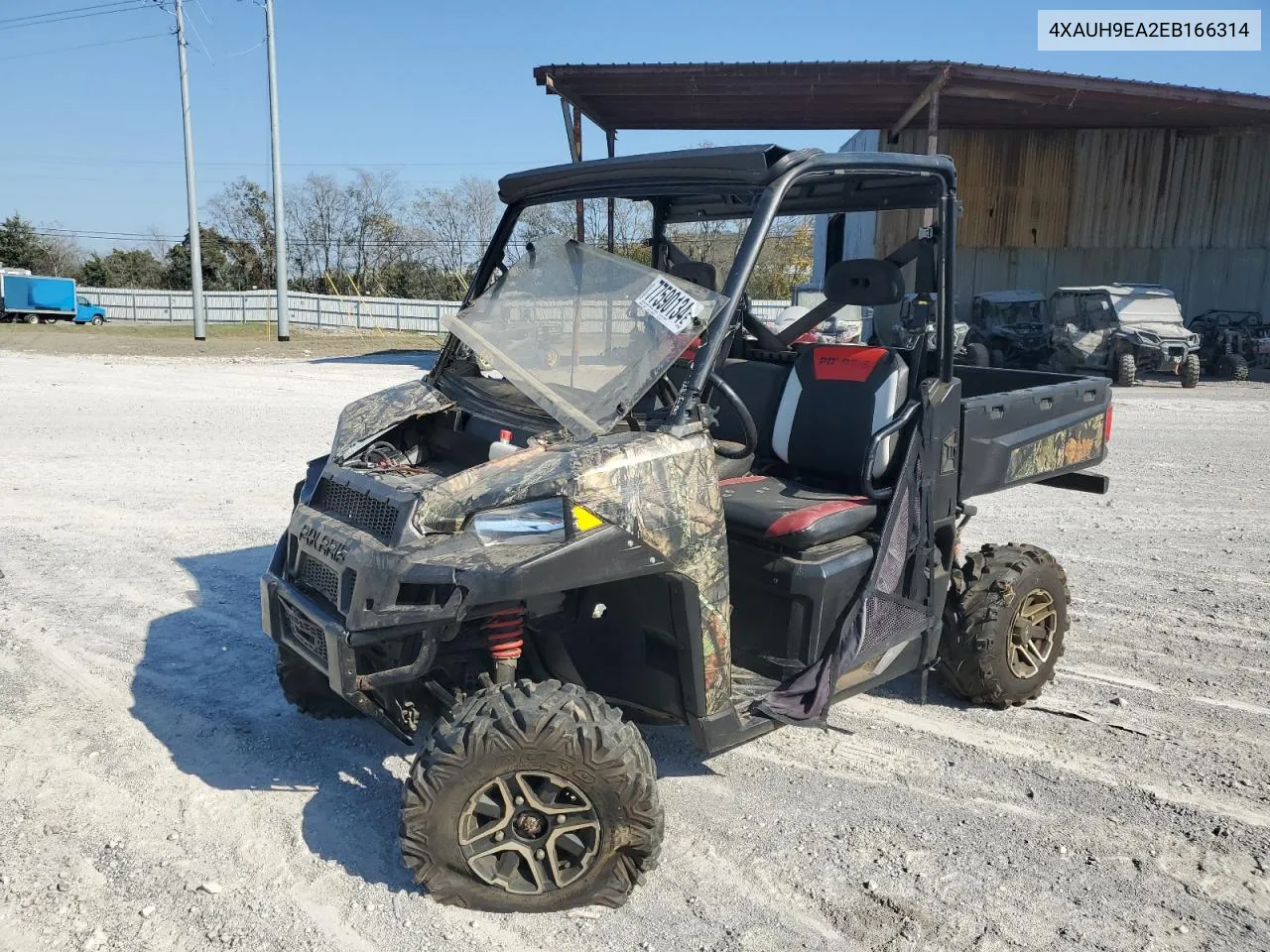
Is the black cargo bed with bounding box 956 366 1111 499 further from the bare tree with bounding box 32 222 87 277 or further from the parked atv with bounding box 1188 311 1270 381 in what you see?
the bare tree with bounding box 32 222 87 277

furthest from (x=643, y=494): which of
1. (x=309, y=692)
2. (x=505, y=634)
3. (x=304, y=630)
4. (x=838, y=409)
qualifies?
(x=309, y=692)

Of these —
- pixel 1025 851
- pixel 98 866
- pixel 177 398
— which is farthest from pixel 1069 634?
pixel 177 398

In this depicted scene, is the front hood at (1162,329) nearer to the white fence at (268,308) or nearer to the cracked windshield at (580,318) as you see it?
the cracked windshield at (580,318)

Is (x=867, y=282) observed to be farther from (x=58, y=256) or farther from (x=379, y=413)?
(x=58, y=256)

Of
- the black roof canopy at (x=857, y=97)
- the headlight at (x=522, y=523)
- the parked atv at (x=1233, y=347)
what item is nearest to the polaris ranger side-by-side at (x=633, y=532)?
the headlight at (x=522, y=523)

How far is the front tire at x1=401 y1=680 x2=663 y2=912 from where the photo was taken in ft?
9.11

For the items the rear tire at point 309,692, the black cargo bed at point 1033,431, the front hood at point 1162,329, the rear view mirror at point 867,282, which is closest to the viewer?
the rear view mirror at point 867,282

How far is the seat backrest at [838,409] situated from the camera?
3.98 metres

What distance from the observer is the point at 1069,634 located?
16.8 ft

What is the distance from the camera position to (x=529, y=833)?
9.49 ft

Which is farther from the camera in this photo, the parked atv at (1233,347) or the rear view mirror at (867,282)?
the parked atv at (1233,347)

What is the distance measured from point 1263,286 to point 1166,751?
2655 centimetres

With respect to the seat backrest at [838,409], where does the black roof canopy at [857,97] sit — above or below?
above

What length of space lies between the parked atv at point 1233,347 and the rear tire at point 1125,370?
3123 mm
